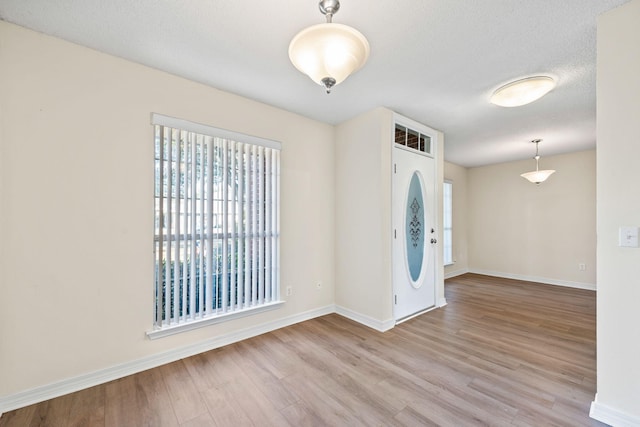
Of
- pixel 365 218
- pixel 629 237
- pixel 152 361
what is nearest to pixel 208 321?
pixel 152 361

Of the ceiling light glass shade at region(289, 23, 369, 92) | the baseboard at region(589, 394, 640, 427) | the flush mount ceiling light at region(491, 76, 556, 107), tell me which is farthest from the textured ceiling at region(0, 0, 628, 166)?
the baseboard at region(589, 394, 640, 427)

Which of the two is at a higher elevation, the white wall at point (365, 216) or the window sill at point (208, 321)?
the white wall at point (365, 216)

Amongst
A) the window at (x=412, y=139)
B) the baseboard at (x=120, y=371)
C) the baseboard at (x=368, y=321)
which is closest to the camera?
the baseboard at (x=120, y=371)

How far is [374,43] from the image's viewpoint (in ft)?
6.21

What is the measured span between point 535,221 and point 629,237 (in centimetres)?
465

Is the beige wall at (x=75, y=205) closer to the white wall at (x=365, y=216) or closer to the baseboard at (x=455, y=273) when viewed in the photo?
the white wall at (x=365, y=216)

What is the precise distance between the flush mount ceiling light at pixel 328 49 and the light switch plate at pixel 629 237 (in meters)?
1.81

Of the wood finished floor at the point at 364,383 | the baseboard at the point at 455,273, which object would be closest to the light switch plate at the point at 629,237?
the wood finished floor at the point at 364,383

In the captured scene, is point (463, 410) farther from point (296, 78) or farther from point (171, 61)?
point (171, 61)

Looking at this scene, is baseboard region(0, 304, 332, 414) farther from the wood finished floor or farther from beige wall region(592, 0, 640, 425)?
beige wall region(592, 0, 640, 425)

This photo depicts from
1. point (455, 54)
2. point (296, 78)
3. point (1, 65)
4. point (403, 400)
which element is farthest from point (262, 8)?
point (403, 400)

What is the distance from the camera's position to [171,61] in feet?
7.04

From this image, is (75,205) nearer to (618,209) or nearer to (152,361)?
(152,361)

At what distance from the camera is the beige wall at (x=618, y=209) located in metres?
1.49
